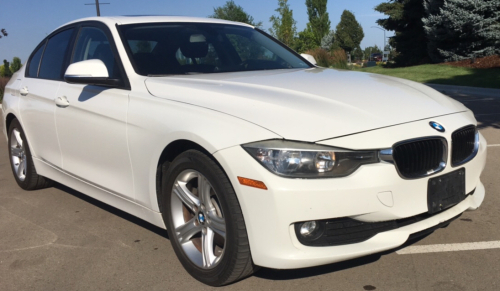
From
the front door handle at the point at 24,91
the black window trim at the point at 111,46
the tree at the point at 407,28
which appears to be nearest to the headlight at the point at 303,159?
the black window trim at the point at 111,46

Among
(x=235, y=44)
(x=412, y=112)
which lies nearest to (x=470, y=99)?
(x=235, y=44)

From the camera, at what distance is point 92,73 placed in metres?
3.88

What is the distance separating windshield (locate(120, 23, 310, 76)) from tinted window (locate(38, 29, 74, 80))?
0.91 m

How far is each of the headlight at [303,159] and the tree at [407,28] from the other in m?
29.2

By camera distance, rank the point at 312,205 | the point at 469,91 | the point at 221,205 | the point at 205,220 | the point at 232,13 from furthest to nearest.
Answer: the point at 232,13 < the point at 469,91 < the point at 205,220 < the point at 221,205 < the point at 312,205

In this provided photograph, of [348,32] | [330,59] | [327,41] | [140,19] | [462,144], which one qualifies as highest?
[348,32]

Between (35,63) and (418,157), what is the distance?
4.00 metres

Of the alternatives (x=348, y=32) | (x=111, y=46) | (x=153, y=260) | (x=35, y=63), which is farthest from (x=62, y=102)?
(x=348, y=32)

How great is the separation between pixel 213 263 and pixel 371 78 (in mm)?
1827

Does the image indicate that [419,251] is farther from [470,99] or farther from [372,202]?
[470,99]

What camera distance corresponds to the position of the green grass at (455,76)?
18175 mm

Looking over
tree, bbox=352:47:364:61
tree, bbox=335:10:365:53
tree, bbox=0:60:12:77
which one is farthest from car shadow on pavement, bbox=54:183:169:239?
tree, bbox=352:47:364:61

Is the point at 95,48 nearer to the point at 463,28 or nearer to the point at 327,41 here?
the point at 463,28

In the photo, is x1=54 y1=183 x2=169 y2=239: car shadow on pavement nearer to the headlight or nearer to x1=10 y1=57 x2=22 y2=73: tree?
the headlight
